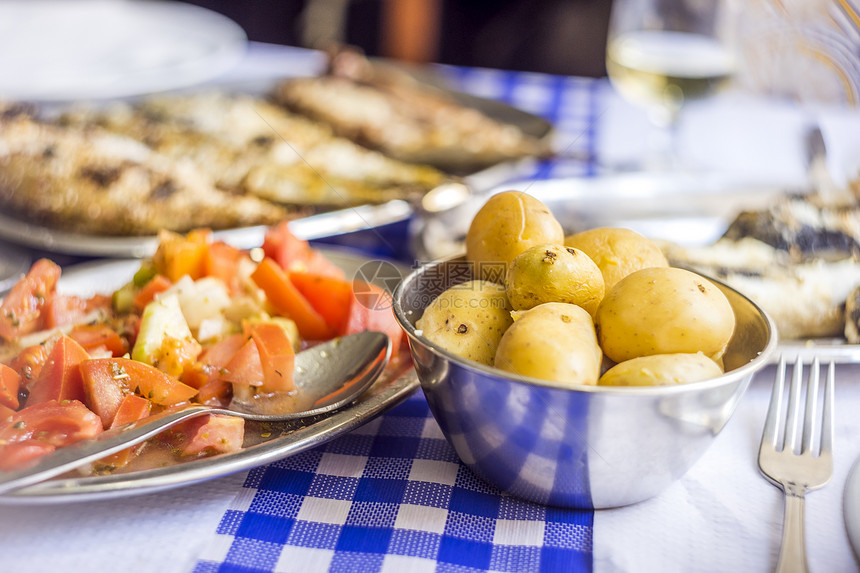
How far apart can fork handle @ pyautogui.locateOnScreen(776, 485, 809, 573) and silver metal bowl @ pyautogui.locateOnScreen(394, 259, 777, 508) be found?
11 centimetres

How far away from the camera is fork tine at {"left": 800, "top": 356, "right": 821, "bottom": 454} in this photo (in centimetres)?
88

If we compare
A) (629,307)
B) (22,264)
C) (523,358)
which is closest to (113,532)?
(523,358)

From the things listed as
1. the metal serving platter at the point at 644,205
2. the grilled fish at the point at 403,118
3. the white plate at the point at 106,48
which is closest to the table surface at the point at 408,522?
the metal serving platter at the point at 644,205

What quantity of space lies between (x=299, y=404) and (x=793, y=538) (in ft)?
2.02

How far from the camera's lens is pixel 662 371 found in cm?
71

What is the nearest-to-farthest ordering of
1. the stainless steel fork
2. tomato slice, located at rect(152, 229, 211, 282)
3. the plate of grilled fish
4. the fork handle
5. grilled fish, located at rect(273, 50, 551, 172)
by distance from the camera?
the fork handle → the stainless steel fork → tomato slice, located at rect(152, 229, 211, 282) → the plate of grilled fish → grilled fish, located at rect(273, 50, 551, 172)

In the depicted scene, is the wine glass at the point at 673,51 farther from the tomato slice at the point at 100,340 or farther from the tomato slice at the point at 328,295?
the tomato slice at the point at 100,340

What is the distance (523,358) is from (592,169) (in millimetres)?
1449

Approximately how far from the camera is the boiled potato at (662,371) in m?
0.71

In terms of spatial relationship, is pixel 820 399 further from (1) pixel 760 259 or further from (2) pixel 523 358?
(2) pixel 523 358

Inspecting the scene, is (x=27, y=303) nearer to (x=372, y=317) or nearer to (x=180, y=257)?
(x=180, y=257)

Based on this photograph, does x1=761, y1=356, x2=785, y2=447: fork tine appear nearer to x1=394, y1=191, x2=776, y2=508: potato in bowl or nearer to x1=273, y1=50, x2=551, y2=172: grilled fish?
x1=394, y1=191, x2=776, y2=508: potato in bowl

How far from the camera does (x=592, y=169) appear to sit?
6.72 feet

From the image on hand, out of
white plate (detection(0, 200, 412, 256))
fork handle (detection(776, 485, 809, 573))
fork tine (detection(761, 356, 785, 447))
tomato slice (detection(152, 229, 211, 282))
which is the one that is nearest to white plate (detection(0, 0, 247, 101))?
white plate (detection(0, 200, 412, 256))
